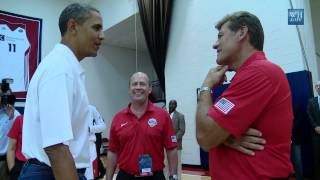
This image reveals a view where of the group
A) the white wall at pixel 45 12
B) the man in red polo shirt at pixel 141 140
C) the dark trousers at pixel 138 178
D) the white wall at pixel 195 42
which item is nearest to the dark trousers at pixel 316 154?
the white wall at pixel 195 42

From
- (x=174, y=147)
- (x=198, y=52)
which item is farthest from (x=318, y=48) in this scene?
(x=174, y=147)

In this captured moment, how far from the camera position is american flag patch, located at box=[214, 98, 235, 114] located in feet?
4.64

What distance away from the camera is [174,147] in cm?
290

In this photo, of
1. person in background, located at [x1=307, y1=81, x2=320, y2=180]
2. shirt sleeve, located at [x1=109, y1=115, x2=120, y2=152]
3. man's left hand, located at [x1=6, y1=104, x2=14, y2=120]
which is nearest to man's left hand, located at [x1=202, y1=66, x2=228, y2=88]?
shirt sleeve, located at [x1=109, y1=115, x2=120, y2=152]

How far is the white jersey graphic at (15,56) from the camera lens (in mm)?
9359

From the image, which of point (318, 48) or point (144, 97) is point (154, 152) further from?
point (318, 48)

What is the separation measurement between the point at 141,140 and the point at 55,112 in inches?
59.7

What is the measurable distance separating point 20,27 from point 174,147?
8503 mm

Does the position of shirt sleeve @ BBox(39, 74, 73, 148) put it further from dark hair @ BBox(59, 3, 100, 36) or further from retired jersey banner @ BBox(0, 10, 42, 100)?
retired jersey banner @ BBox(0, 10, 42, 100)

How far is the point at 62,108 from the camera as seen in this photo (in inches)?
51.8

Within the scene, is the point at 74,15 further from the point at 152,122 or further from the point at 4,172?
the point at 4,172

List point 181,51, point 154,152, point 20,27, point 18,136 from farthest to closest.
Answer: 1. point 20,27
2. point 181,51
3. point 18,136
4. point 154,152

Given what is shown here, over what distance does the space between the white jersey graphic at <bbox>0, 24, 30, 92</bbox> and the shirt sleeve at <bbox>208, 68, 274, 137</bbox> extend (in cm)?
900

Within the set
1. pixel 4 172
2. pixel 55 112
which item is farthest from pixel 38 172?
pixel 4 172
